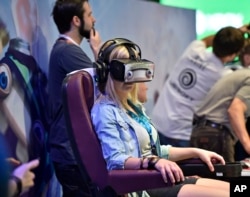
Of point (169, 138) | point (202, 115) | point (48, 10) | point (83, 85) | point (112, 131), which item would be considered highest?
point (48, 10)

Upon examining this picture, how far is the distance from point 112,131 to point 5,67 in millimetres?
989

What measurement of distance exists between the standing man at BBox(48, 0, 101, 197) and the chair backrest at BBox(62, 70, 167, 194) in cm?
44

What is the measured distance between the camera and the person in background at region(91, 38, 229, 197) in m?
2.12

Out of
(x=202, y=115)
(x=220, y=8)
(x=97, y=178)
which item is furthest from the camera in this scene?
(x=220, y=8)

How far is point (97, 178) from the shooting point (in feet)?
6.93

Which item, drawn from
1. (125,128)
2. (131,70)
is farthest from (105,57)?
(125,128)

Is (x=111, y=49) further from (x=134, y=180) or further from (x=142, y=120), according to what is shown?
(x=134, y=180)

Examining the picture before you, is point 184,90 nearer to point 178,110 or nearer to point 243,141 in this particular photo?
point 178,110

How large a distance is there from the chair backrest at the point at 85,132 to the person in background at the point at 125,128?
3 centimetres

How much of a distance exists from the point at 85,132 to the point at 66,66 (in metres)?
0.71

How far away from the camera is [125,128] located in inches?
85.9

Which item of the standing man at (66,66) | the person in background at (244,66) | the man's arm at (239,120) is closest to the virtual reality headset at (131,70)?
the standing man at (66,66)

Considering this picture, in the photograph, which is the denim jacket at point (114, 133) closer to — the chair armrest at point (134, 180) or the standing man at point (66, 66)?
the chair armrest at point (134, 180)

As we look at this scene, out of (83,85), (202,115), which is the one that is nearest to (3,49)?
(83,85)
